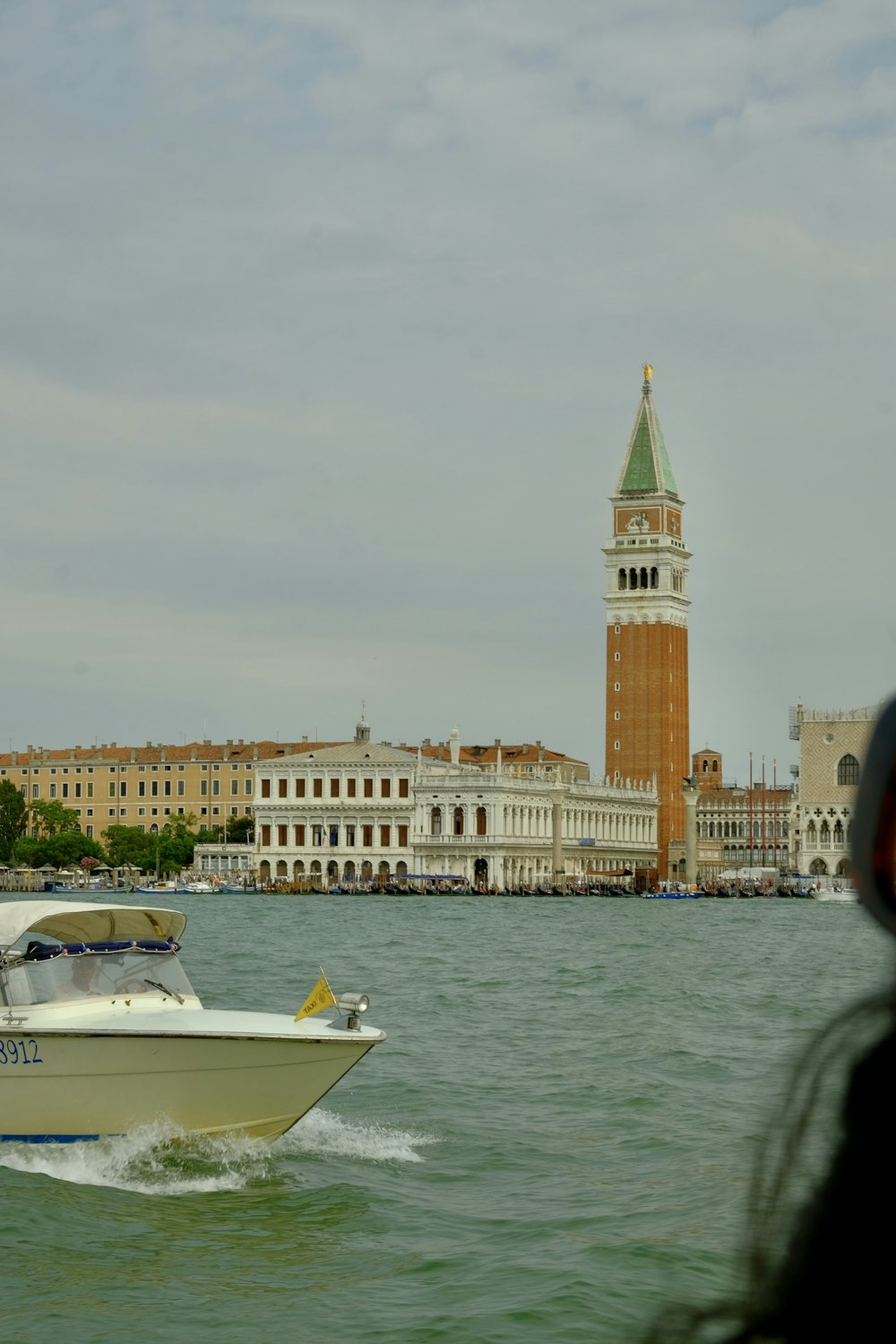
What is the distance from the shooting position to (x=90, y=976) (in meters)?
12.7

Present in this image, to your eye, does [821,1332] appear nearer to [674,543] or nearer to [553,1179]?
[553,1179]

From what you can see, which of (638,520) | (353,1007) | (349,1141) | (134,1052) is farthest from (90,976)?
(638,520)

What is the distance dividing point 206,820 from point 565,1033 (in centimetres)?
10152

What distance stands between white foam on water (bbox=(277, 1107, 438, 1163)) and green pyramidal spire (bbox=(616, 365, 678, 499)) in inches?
4204

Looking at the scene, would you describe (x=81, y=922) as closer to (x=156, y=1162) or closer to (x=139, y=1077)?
(x=139, y=1077)

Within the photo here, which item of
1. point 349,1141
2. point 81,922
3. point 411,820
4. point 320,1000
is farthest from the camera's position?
point 411,820

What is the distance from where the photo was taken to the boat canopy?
13148 mm

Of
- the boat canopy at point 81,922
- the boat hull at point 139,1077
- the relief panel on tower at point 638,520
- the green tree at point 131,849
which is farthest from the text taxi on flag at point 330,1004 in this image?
the relief panel on tower at point 638,520

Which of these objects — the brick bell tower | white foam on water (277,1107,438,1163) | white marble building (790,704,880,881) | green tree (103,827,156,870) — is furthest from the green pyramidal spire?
white foam on water (277,1107,438,1163)

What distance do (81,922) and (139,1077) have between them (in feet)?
5.47

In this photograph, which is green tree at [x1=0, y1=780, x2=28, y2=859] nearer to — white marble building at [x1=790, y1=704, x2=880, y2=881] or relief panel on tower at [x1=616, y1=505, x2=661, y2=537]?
relief panel on tower at [x1=616, y1=505, x2=661, y2=537]

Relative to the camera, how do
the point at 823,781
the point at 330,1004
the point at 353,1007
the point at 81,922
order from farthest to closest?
the point at 823,781
the point at 81,922
the point at 353,1007
the point at 330,1004

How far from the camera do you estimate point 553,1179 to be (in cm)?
1323

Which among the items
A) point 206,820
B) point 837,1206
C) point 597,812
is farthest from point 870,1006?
point 206,820
